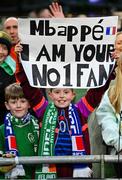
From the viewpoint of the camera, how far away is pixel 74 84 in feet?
21.0

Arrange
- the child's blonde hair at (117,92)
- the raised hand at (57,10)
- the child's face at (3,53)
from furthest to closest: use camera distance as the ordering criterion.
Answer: the child's face at (3,53) → the raised hand at (57,10) → the child's blonde hair at (117,92)

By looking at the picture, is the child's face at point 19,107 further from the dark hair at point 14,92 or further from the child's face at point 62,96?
the child's face at point 62,96

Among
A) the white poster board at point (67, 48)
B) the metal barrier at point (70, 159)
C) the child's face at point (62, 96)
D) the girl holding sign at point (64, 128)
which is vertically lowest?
the metal barrier at point (70, 159)

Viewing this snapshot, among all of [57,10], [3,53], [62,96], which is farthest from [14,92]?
[57,10]

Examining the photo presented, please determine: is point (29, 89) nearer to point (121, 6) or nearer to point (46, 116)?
point (46, 116)

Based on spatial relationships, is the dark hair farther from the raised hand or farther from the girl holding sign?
the raised hand

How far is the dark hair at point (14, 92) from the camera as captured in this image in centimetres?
654

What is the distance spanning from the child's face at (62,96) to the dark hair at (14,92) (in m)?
0.31

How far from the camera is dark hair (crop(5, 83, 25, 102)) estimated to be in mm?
6543

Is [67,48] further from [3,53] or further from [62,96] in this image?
[3,53]

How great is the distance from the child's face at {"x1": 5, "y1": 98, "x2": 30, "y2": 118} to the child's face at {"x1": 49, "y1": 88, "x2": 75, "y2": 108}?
0.87 feet

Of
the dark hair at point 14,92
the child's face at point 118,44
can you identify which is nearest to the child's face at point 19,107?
the dark hair at point 14,92

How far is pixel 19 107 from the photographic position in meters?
6.51

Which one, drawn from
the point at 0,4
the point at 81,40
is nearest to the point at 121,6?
the point at 0,4
